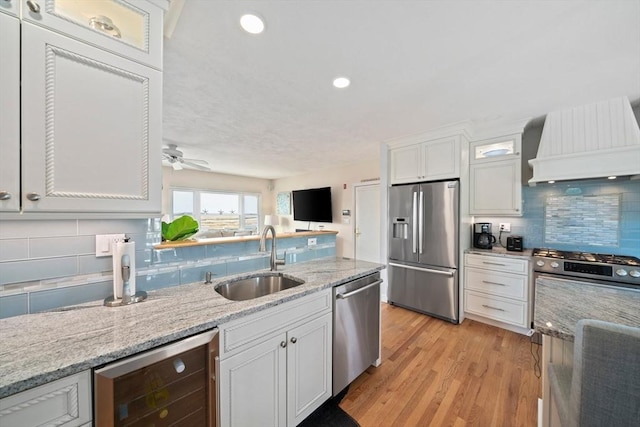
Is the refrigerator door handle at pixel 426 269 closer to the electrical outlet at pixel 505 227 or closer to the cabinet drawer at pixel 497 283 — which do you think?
the cabinet drawer at pixel 497 283

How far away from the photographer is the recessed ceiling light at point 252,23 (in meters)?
1.26

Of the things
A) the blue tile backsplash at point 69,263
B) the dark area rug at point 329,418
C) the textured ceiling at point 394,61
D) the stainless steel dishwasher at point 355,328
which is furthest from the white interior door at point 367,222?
the blue tile backsplash at point 69,263

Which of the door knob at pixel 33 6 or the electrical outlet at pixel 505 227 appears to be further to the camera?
the electrical outlet at pixel 505 227

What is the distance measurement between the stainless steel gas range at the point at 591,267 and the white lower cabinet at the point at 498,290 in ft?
0.55

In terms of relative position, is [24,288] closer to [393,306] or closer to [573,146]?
[393,306]

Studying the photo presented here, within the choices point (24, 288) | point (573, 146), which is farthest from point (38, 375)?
point (573, 146)

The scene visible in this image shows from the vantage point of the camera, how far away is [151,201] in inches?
44.2

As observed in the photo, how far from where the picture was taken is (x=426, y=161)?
9.86 feet

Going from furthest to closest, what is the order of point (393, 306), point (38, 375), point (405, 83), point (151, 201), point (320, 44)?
1. point (393, 306)
2. point (405, 83)
3. point (320, 44)
4. point (151, 201)
5. point (38, 375)

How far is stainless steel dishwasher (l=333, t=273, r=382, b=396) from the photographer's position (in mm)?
1603

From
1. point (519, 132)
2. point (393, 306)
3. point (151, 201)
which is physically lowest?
point (393, 306)

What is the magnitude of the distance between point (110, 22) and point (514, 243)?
400cm

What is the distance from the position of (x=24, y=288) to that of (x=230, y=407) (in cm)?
106

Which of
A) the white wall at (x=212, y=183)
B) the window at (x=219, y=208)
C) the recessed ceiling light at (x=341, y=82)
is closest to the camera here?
the recessed ceiling light at (x=341, y=82)
